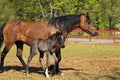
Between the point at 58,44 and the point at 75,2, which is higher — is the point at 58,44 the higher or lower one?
the higher one

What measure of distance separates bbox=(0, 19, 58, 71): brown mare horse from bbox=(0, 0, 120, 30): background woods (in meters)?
26.4

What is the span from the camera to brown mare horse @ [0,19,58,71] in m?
10.5

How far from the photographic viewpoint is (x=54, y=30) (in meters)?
10.4

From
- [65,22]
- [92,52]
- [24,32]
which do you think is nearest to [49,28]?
[65,22]

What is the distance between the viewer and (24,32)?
10875 mm

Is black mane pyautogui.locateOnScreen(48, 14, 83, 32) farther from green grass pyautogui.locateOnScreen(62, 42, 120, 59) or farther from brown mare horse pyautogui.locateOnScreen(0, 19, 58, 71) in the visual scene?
green grass pyautogui.locateOnScreen(62, 42, 120, 59)

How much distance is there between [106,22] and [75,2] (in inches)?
271

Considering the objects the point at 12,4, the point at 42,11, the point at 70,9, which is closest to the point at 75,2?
the point at 70,9

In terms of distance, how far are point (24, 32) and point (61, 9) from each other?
27687mm

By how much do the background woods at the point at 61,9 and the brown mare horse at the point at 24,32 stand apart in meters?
26.4

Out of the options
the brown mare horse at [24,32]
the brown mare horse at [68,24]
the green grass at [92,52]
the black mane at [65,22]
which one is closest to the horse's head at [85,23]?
the brown mare horse at [68,24]

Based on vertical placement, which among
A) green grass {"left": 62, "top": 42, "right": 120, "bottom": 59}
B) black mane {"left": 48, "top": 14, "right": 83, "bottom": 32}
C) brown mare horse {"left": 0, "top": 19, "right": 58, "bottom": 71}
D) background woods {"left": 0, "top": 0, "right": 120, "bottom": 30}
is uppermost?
black mane {"left": 48, "top": 14, "right": 83, "bottom": 32}

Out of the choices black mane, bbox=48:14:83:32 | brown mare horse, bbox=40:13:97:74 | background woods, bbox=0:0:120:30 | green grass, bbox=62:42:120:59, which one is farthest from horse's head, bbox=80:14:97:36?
background woods, bbox=0:0:120:30

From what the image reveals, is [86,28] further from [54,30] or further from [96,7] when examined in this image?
[96,7]
